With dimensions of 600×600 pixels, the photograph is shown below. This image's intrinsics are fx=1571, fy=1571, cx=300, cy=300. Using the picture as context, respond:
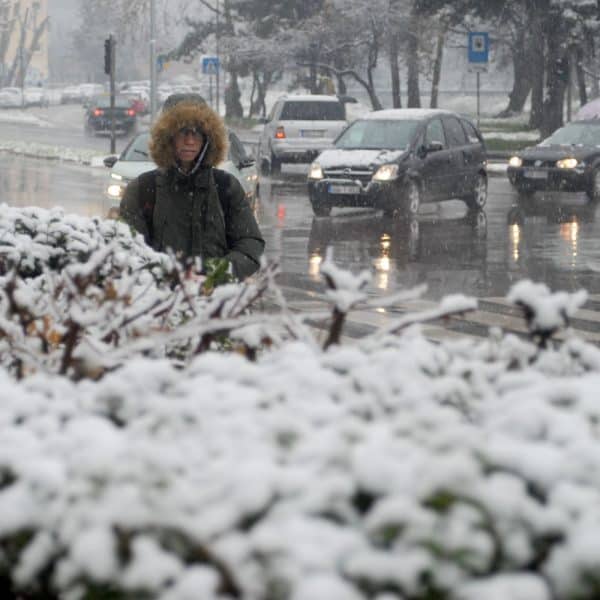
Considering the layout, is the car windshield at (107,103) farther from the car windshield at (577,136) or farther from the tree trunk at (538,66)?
the car windshield at (577,136)

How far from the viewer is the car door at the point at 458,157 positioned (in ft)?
76.2

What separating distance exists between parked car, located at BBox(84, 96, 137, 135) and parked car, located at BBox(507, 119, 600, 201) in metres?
34.5

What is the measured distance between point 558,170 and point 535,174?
16.5 inches

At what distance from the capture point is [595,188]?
1044 inches

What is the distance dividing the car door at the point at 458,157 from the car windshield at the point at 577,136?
427cm

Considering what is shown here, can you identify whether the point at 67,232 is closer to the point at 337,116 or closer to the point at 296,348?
the point at 296,348

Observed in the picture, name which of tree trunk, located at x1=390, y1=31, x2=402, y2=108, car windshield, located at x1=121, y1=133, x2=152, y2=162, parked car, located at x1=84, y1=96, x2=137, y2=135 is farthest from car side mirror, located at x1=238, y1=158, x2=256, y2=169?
parked car, located at x1=84, y1=96, x2=137, y2=135

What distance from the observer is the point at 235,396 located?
2.52 m

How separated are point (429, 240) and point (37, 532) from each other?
16990mm

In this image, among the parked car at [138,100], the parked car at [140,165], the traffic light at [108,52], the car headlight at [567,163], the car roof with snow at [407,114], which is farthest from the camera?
the parked car at [138,100]

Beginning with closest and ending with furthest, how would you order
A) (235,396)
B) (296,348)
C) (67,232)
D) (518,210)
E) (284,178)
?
(235,396), (296,348), (67,232), (518,210), (284,178)

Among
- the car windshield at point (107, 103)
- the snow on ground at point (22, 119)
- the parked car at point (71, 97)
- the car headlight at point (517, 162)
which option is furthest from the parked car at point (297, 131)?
the parked car at point (71, 97)

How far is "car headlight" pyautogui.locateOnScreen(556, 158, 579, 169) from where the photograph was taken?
2627cm

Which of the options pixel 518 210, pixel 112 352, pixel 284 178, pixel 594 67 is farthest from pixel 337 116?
pixel 112 352
